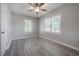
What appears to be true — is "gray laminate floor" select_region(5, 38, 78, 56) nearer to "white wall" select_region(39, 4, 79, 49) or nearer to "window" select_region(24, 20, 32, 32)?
"white wall" select_region(39, 4, 79, 49)

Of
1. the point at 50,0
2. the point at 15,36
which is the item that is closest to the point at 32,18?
the point at 15,36

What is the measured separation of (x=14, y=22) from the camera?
6.48 metres

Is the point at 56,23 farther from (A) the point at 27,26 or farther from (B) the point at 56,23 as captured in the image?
(A) the point at 27,26

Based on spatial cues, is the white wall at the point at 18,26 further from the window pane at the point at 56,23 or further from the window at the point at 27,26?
the window pane at the point at 56,23

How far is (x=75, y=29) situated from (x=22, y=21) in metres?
5.15

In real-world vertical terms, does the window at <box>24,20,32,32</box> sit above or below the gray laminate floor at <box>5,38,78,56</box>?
above

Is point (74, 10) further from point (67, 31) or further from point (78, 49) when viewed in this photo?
point (78, 49)

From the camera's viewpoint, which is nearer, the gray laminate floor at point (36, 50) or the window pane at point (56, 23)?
the gray laminate floor at point (36, 50)

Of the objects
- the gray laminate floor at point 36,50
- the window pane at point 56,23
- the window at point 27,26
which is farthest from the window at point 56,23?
the window at point 27,26

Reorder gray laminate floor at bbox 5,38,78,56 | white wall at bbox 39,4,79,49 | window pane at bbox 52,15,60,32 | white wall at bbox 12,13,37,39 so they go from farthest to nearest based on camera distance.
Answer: white wall at bbox 12,13,37,39, window pane at bbox 52,15,60,32, white wall at bbox 39,4,79,49, gray laminate floor at bbox 5,38,78,56

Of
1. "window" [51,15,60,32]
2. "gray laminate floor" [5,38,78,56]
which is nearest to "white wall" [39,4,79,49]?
"window" [51,15,60,32]

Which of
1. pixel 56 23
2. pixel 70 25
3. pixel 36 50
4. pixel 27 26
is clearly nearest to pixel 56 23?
pixel 56 23

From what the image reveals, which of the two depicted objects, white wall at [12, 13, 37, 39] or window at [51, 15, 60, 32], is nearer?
window at [51, 15, 60, 32]

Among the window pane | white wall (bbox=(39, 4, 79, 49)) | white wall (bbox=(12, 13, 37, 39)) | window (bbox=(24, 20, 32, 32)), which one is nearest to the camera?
white wall (bbox=(39, 4, 79, 49))
